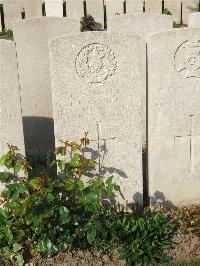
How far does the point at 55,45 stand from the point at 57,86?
0.38 meters

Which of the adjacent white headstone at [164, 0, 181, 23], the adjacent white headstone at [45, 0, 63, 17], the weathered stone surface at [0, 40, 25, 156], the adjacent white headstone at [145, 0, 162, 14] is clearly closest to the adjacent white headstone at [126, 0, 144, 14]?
the adjacent white headstone at [145, 0, 162, 14]

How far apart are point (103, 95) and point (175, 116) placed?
77 centimetres

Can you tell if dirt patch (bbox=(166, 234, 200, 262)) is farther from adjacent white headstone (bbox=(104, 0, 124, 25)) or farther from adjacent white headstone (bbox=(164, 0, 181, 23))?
adjacent white headstone (bbox=(164, 0, 181, 23))

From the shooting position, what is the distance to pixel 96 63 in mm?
4355

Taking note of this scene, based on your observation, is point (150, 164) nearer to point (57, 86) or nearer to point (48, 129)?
point (57, 86)

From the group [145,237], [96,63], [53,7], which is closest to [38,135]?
[96,63]

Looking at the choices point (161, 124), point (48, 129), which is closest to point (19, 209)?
point (161, 124)

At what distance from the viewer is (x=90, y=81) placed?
440cm

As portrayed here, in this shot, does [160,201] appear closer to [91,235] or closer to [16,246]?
[91,235]

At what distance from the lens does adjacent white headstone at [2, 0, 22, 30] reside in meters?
13.1

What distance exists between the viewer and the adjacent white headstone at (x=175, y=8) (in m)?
13.3

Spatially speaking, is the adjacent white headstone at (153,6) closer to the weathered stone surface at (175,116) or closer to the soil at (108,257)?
the weathered stone surface at (175,116)

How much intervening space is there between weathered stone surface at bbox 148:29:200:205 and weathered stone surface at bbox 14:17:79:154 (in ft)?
5.95

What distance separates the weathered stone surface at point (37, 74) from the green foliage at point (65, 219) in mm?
1743
